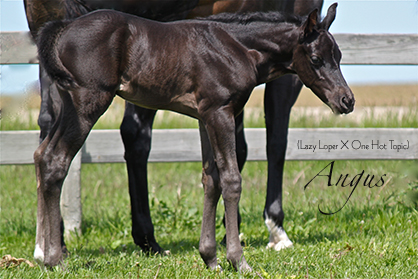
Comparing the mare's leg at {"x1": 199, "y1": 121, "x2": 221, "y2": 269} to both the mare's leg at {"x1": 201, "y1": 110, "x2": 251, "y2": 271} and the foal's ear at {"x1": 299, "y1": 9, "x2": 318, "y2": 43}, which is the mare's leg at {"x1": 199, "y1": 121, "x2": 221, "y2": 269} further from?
the foal's ear at {"x1": 299, "y1": 9, "x2": 318, "y2": 43}

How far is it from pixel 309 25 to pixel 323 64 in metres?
0.24

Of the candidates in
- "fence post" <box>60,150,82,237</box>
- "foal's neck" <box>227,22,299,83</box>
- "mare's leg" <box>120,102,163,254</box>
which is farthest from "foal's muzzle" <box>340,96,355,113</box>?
"fence post" <box>60,150,82,237</box>

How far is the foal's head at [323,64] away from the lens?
265cm

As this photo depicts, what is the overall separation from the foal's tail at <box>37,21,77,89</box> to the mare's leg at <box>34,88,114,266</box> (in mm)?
80

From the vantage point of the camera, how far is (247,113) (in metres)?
7.78

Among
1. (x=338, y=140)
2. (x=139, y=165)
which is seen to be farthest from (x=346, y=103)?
(x=338, y=140)

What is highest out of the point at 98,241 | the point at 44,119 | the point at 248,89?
the point at 248,89

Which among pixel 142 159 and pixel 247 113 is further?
pixel 247 113

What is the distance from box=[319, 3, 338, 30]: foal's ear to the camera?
8.77ft

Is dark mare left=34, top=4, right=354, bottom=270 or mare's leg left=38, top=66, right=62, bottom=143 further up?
dark mare left=34, top=4, right=354, bottom=270

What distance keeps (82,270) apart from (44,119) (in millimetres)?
1297

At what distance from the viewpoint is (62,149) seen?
98.3 inches

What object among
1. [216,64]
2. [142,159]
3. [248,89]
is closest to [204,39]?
[216,64]

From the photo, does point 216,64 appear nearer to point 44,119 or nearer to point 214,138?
point 214,138
